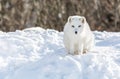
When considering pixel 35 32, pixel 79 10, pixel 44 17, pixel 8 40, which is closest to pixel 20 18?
pixel 44 17

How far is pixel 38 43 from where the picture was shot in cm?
970

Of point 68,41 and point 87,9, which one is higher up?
point 68,41

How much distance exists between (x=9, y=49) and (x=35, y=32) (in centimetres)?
163

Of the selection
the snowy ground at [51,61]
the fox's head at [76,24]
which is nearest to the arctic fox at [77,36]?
the fox's head at [76,24]

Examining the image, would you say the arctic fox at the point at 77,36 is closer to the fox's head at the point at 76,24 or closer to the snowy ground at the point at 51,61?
the fox's head at the point at 76,24

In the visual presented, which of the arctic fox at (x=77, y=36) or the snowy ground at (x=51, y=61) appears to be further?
the arctic fox at (x=77, y=36)

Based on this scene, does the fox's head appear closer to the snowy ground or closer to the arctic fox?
the arctic fox

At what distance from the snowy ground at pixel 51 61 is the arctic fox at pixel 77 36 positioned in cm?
13

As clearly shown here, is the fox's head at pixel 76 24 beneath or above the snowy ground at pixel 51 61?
above

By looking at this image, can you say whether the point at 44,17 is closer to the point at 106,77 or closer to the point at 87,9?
the point at 87,9

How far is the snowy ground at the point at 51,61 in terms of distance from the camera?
7957mm

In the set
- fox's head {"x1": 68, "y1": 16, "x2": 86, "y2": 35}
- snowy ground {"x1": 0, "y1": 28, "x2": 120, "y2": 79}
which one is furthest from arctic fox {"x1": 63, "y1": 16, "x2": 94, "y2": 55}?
snowy ground {"x1": 0, "y1": 28, "x2": 120, "y2": 79}

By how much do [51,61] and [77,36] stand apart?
1.67ft

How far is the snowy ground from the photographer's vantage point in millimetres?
7957
